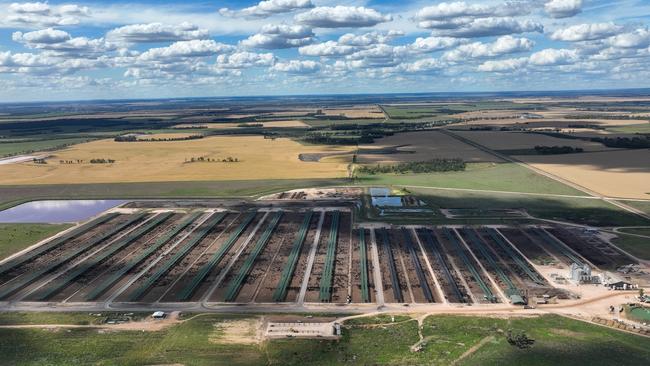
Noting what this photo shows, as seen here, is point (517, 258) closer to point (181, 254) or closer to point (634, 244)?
point (634, 244)

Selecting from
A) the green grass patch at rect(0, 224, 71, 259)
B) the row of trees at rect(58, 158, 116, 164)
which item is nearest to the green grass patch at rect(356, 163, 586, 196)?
the green grass patch at rect(0, 224, 71, 259)

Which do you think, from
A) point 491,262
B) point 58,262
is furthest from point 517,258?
point 58,262

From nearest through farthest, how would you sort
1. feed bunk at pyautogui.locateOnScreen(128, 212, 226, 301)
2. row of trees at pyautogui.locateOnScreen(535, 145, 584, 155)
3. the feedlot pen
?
the feedlot pen < feed bunk at pyautogui.locateOnScreen(128, 212, 226, 301) < row of trees at pyautogui.locateOnScreen(535, 145, 584, 155)

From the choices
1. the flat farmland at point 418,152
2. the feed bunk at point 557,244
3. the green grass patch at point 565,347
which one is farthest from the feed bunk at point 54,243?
the flat farmland at point 418,152

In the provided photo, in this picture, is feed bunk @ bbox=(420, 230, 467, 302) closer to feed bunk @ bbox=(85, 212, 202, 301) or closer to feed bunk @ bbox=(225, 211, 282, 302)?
feed bunk @ bbox=(225, 211, 282, 302)

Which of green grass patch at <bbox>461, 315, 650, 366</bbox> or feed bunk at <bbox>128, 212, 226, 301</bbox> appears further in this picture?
feed bunk at <bbox>128, 212, 226, 301</bbox>

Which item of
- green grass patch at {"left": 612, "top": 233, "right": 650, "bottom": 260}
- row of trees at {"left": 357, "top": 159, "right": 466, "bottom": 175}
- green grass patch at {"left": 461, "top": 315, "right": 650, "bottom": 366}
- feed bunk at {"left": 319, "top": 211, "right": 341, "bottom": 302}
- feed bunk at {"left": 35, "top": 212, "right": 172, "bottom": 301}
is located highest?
row of trees at {"left": 357, "top": 159, "right": 466, "bottom": 175}

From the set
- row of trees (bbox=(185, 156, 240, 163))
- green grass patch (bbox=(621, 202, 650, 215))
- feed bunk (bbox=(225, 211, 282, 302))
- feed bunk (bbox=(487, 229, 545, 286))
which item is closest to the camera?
feed bunk (bbox=(225, 211, 282, 302))
